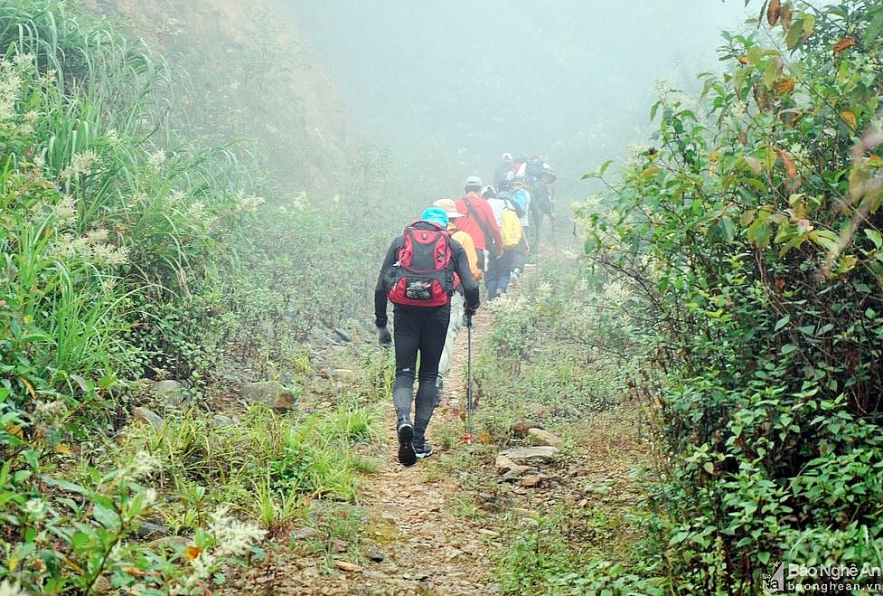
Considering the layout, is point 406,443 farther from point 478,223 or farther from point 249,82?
point 249,82

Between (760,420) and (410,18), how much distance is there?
30.6m

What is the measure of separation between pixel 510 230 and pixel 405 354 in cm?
606

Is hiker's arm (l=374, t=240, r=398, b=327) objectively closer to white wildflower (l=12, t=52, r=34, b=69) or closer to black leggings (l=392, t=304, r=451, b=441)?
black leggings (l=392, t=304, r=451, b=441)

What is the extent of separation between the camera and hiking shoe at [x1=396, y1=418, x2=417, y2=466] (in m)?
6.12

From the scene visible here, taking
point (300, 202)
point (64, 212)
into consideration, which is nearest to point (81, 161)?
point (64, 212)

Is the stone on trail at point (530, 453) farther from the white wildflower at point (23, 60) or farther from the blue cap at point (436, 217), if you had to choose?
the white wildflower at point (23, 60)

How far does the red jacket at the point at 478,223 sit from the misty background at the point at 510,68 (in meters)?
13.0

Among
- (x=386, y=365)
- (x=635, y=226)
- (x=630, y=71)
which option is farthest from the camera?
(x=630, y=71)

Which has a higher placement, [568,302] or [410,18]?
[410,18]

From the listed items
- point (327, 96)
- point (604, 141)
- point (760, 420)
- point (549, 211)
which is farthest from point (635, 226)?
point (604, 141)

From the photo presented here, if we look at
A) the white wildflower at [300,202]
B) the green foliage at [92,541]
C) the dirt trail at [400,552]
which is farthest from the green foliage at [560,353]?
the white wildflower at [300,202]

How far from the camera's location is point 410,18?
31.4 m

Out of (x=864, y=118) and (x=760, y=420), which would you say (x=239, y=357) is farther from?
(x=864, y=118)

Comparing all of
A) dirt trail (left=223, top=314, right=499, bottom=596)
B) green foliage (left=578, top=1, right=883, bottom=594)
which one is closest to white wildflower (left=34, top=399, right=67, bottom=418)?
dirt trail (left=223, top=314, right=499, bottom=596)
